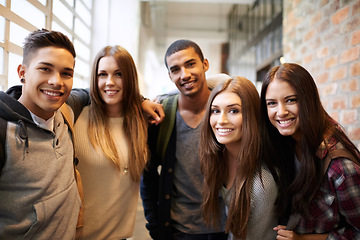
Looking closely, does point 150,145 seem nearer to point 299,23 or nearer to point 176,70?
point 176,70

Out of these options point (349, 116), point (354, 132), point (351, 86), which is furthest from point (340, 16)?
point (354, 132)

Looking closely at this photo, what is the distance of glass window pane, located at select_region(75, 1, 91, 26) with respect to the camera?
266cm

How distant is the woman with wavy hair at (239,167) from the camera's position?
1.33m

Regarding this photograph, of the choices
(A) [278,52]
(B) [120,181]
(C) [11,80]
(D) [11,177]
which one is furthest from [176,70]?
(A) [278,52]

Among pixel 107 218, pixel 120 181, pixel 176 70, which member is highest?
pixel 176 70

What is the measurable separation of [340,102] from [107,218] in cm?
192

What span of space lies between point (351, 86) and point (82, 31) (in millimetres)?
2657

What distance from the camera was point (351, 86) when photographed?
1.90 metres

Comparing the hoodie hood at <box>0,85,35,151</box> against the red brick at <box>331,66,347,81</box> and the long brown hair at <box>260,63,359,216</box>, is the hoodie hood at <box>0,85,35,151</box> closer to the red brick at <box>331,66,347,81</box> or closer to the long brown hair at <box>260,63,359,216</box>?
the long brown hair at <box>260,63,359,216</box>

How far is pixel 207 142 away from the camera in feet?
5.01

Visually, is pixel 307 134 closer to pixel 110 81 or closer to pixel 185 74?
pixel 185 74

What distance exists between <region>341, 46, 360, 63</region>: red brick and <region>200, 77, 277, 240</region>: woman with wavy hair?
100 centimetres

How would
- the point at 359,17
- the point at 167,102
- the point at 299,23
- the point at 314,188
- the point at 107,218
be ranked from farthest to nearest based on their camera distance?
the point at 299,23 → the point at 167,102 → the point at 359,17 → the point at 107,218 → the point at 314,188

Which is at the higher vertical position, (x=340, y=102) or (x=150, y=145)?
(x=340, y=102)
